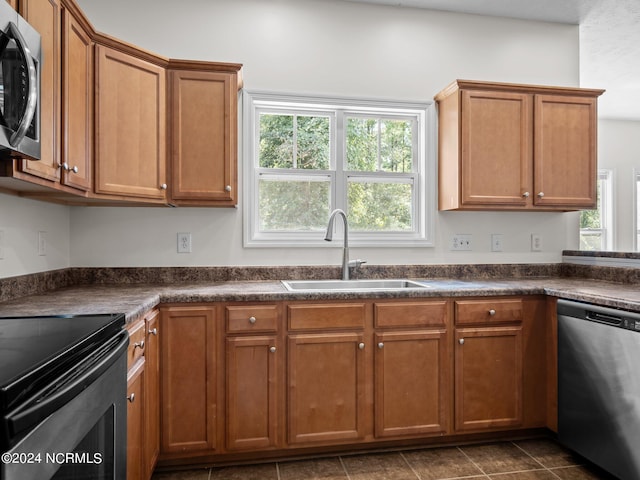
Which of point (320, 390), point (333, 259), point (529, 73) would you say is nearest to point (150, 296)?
point (320, 390)

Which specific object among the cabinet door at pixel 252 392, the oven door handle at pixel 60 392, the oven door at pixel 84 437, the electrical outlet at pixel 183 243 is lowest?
the cabinet door at pixel 252 392

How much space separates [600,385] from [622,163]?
4938 mm

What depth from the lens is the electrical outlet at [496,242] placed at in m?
2.97

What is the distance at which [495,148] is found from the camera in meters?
2.64

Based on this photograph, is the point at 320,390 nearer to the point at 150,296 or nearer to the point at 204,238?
the point at 150,296

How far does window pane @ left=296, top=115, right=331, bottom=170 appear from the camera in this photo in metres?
2.86

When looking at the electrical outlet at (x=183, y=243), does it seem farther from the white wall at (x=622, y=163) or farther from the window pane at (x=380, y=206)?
the white wall at (x=622, y=163)

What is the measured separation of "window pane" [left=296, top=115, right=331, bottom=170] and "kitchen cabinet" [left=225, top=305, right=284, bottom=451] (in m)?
1.17

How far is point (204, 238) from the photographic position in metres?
2.64

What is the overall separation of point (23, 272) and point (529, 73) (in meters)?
3.46

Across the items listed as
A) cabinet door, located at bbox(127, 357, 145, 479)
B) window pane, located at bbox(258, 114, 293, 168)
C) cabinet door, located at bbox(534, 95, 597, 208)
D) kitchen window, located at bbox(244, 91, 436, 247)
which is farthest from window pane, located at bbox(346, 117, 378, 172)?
cabinet door, located at bbox(127, 357, 145, 479)

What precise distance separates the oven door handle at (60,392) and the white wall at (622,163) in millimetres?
6348

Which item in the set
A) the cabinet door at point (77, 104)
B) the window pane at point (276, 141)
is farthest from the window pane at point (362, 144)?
the cabinet door at point (77, 104)

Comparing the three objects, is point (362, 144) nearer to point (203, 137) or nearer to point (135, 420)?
point (203, 137)
